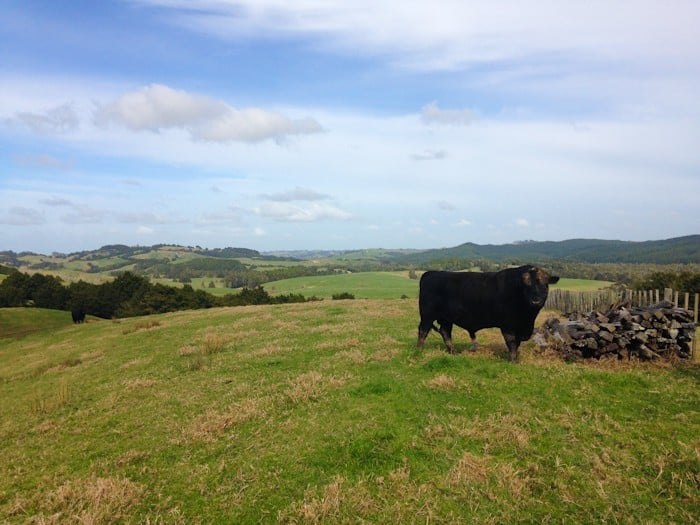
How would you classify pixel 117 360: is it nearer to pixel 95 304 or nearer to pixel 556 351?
pixel 556 351

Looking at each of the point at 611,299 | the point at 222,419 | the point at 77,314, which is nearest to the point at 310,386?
the point at 222,419

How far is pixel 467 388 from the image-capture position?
380 inches

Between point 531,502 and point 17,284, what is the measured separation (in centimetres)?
8144

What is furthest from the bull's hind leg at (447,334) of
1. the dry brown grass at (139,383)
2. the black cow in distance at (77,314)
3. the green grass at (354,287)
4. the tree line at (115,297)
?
the green grass at (354,287)

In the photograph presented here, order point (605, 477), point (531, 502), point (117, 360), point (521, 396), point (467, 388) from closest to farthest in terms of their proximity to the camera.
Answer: point (531, 502)
point (605, 477)
point (521, 396)
point (467, 388)
point (117, 360)

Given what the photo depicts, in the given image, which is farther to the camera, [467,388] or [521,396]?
[467,388]

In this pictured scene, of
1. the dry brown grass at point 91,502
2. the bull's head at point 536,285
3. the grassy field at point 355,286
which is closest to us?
the dry brown grass at point 91,502

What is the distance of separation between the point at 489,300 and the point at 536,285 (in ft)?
4.90

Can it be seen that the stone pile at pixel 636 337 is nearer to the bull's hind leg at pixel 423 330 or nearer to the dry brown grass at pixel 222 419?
the bull's hind leg at pixel 423 330

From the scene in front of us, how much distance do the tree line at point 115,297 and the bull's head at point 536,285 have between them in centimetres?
4782

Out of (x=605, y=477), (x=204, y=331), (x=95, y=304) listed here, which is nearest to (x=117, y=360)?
(x=204, y=331)

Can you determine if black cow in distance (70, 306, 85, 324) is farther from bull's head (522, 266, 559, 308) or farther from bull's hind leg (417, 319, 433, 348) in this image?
bull's head (522, 266, 559, 308)

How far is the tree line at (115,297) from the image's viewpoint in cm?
5862

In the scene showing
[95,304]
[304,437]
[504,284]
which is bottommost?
[95,304]
